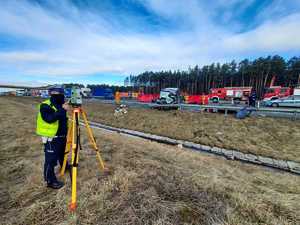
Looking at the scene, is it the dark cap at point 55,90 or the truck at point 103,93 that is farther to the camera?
the truck at point 103,93

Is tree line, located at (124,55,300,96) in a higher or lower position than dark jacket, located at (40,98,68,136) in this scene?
higher

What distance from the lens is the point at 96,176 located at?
11.8 ft

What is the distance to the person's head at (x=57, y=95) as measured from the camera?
9.71ft

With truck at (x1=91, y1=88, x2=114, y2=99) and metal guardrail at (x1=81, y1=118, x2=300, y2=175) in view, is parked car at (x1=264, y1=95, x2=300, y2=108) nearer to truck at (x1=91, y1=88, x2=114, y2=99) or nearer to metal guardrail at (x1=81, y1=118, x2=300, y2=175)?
metal guardrail at (x1=81, y1=118, x2=300, y2=175)

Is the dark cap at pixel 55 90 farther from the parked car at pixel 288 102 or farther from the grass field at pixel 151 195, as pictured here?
the parked car at pixel 288 102

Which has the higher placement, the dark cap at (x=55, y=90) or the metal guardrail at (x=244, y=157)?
the dark cap at (x=55, y=90)

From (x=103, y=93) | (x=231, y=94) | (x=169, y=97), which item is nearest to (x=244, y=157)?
(x=169, y=97)

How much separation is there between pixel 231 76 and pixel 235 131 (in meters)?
56.6

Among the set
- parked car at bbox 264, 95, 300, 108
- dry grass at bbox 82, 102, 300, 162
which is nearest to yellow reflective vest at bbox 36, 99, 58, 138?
dry grass at bbox 82, 102, 300, 162

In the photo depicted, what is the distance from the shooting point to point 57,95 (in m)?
3.00

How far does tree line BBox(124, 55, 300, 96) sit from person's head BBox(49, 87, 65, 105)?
49.0 meters

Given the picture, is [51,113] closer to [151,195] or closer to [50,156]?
[50,156]

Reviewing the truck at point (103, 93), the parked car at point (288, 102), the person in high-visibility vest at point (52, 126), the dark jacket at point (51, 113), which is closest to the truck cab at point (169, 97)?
the parked car at point (288, 102)

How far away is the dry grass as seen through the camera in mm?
6805
